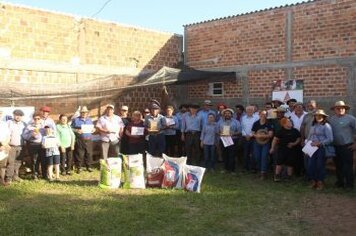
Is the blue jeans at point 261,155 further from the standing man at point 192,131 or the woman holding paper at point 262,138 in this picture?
the standing man at point 192,131

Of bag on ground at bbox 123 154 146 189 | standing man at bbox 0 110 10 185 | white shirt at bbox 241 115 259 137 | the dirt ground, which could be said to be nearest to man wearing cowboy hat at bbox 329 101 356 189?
the dirt ground

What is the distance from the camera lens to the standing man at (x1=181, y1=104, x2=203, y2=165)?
1140 cm

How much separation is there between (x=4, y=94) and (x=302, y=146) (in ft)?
22.2

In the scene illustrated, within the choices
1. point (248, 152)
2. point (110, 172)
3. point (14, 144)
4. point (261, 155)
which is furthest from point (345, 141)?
point (14, 144)

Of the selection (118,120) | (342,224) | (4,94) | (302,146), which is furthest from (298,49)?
(4,94)

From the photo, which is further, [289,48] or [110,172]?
[289,48]

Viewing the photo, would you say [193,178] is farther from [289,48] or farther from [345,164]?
[289,48]

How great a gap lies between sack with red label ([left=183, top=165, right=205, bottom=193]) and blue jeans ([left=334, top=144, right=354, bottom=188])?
2855 millimetres

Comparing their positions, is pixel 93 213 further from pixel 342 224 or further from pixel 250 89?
pixel 250 89

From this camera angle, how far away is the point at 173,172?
8656 millimetres

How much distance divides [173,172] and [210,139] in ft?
7.68

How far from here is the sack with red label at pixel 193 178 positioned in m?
8.44

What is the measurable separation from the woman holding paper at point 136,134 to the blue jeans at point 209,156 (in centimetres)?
154

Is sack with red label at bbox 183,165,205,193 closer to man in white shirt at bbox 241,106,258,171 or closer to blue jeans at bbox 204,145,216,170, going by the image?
blue jeans at bbox 204,145,216,170
